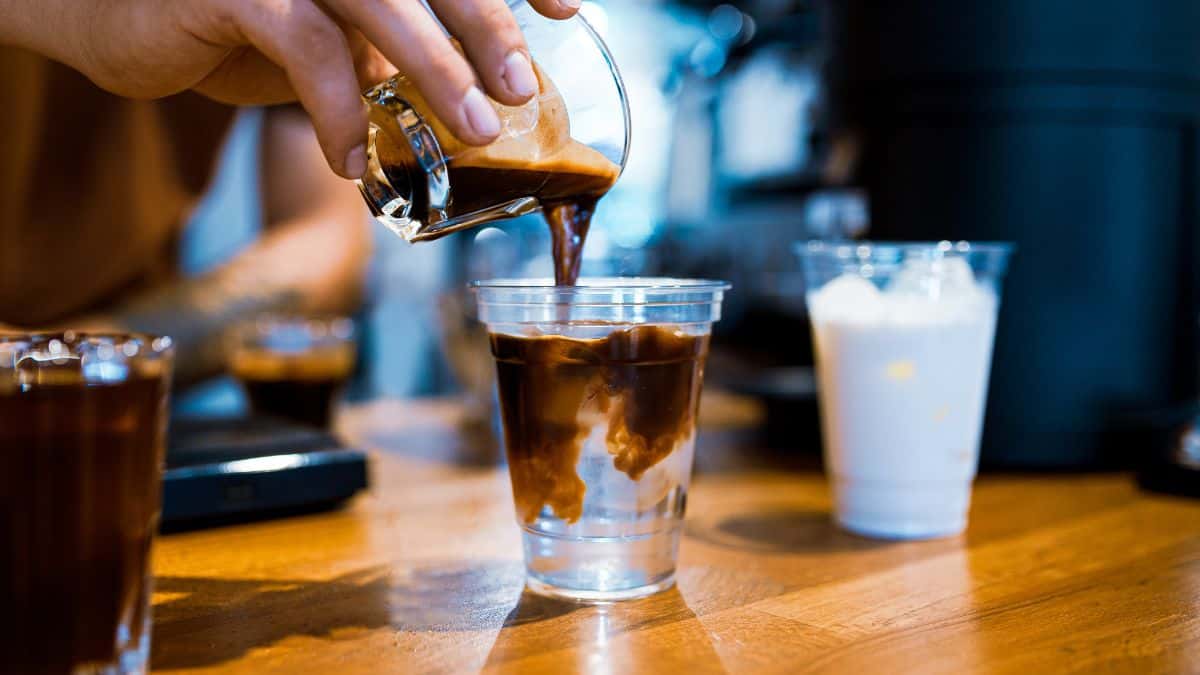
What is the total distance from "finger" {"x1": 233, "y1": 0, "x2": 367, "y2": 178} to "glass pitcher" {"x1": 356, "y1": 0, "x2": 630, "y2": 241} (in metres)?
0.03

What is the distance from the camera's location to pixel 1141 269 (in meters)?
1.14

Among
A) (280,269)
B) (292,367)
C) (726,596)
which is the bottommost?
(726,596)

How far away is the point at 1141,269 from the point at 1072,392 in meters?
0.16

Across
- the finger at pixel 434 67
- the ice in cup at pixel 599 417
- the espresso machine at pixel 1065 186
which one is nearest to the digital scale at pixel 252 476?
the ice in cup at pixel 599 417

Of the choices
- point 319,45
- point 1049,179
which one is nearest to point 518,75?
point 319,45

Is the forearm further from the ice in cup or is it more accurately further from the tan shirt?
the tan shirt

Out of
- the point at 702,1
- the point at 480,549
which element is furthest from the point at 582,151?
the point at 702,1

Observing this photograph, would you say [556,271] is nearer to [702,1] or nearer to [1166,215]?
[1166,215]

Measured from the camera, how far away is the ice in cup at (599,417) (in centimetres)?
68

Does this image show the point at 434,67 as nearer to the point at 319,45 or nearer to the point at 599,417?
the point at 319,45

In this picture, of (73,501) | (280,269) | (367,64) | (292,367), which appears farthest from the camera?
(280,269)

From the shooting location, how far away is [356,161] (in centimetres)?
67

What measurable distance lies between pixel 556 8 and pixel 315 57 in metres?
0.16

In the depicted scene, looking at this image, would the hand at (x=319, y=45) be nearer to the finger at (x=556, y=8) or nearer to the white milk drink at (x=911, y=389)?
the finger at (x=556, y=8)
